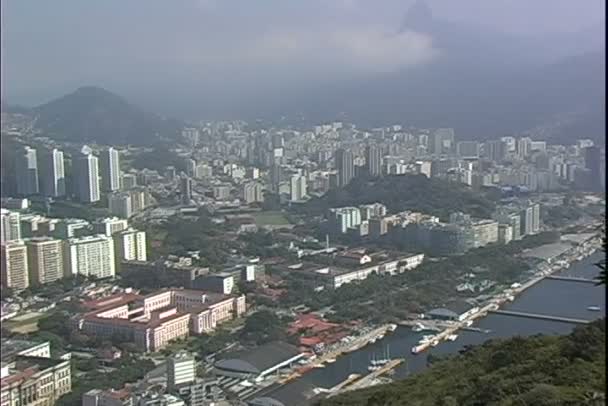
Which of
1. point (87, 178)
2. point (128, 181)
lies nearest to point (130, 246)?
point (87, 178)

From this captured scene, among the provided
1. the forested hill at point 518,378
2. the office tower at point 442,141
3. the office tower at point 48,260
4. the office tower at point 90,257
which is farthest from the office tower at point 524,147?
the forested hill at point 518,378

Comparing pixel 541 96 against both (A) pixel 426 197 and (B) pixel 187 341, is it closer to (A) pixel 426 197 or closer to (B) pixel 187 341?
(A) pixel 426 197

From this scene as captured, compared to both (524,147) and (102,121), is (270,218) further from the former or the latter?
(524,147)

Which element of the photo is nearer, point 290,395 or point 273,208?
point 290,395

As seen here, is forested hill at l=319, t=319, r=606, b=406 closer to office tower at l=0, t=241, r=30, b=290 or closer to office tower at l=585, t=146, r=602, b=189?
office tower at l=0, t=241, r=30, b=290

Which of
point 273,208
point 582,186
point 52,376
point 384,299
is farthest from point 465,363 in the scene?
point 273,208

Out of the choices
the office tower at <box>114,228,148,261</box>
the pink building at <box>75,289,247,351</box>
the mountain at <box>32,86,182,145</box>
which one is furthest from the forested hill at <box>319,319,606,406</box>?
the mountain at <box>32,86,182,145</box>

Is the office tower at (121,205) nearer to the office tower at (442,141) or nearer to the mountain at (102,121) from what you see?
the mountain at (102,121)

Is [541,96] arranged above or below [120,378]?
above
